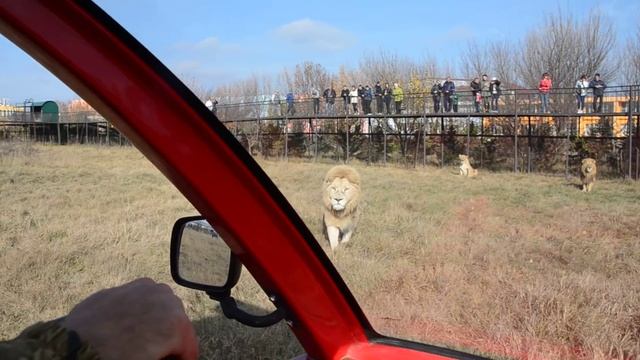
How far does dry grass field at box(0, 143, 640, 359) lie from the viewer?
4172 millimetres

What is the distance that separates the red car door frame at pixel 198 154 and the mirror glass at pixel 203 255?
0.49 feet

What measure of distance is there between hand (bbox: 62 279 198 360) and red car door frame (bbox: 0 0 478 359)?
0.20 m

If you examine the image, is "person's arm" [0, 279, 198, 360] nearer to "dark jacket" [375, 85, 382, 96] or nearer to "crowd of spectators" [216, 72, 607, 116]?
"crowd of spectators" [216, 72, 607, 116]

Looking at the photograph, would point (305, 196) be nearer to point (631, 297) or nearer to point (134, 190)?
point (134, 190)

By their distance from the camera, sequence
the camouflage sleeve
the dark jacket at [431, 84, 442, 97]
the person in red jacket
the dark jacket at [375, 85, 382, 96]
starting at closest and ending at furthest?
the camouflage sleeve < the person in red jacket < the dark jacket at [431, 84, 442, 97] < the dark jacket at [375, 85, 382, 96]

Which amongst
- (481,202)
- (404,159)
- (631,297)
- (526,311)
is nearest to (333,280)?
(526,311)

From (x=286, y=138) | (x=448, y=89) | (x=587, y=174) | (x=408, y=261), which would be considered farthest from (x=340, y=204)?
(x=286, y=138)

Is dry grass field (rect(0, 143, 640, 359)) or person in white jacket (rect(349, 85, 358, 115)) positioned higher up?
person in white jacket (rect(349, 85, 358, 115))

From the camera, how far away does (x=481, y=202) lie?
46.0 feet

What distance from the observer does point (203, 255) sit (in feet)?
5.22

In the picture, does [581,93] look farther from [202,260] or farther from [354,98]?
[202,260]

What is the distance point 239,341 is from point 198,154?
308 cm

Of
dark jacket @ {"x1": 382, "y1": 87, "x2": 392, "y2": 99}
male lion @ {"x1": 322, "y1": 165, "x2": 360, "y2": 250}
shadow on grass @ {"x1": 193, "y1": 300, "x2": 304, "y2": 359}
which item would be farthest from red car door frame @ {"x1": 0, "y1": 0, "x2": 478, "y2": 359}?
dark jacket @ {"x1": 382, "y1": 87, "x2": 392, "y2": 99}

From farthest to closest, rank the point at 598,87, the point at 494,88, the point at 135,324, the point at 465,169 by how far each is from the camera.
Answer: the point at 494,88
the point at 465,169
the point at 598,87
the point at 135,324
